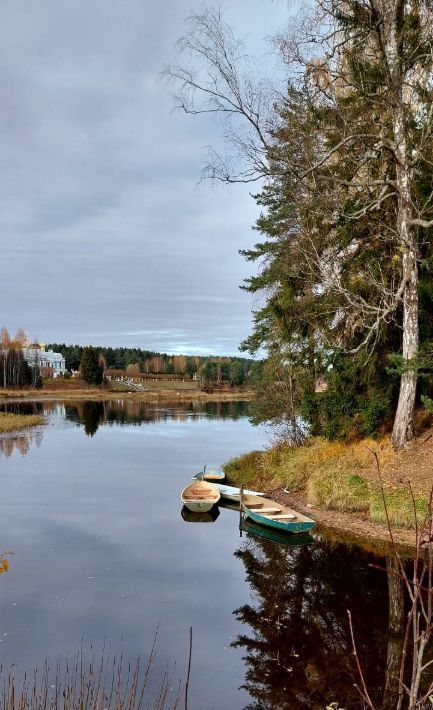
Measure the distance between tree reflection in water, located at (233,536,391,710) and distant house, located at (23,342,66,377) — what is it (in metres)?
104

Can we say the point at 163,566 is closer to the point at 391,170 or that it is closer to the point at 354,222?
the point at 354,222

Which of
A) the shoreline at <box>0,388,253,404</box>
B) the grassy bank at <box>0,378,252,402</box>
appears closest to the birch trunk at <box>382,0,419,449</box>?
the grassy bank at <box>0,378,252,402</box>

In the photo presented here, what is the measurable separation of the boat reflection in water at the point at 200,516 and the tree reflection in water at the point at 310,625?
12.1 feet

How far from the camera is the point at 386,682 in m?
7.20

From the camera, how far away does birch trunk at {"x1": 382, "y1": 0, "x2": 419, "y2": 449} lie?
51.5ft

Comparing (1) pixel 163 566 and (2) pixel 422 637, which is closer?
(2) pixel 422 637

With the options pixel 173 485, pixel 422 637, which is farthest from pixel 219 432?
pixel 422 637

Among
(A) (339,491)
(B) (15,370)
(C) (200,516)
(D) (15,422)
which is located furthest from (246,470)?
(B) (15,370)

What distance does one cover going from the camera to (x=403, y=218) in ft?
53.6

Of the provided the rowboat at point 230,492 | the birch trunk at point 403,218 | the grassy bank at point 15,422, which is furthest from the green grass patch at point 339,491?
the grassy bank at point 15,422

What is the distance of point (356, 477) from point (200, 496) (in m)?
5.25

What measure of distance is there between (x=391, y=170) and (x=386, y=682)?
16208 mm

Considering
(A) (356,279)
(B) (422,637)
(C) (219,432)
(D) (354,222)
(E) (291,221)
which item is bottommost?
(C) (219,432)

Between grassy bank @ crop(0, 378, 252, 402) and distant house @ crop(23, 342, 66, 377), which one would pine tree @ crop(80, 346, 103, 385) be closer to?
grassy bank @ crop(0, 378, 252, 402)
